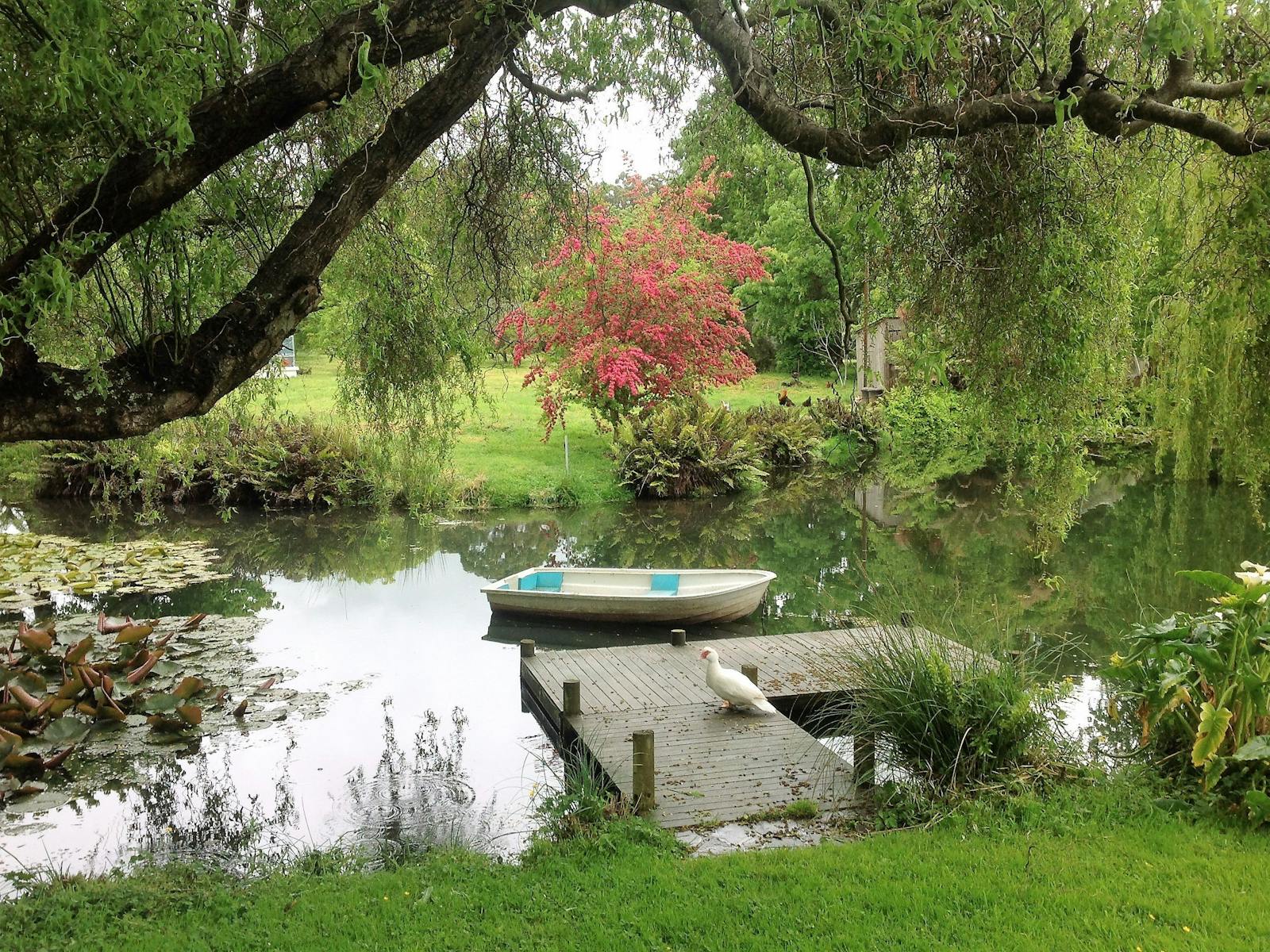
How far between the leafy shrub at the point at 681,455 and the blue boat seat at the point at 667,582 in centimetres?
849

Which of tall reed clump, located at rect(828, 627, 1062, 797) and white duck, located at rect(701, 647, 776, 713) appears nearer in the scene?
tall reed clump, located at rect(828, 627, 1062, 797)

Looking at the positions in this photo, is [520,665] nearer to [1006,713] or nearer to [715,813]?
[715,813]

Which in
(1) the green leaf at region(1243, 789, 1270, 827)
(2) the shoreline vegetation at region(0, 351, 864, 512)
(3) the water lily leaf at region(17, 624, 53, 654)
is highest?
(2) the shoreline vegetation at region(0, 351, 864, 512)

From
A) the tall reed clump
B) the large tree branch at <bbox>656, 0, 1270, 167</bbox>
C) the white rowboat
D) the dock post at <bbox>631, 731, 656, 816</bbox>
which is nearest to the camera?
the large tree branch at <bbox>656, 0, 1270, 167</bbox>

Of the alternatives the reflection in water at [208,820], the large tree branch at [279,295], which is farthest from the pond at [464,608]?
the large tree branch at [279,295]

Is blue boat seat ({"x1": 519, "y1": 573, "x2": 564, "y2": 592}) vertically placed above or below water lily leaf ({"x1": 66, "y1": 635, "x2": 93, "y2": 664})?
below

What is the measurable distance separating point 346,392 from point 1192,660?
6744 mm

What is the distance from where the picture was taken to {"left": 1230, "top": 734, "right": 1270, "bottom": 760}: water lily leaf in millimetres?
4840

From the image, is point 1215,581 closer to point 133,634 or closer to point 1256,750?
point 1256,750

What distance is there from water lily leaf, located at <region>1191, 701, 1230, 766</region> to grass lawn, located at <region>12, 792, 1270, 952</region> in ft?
1.09

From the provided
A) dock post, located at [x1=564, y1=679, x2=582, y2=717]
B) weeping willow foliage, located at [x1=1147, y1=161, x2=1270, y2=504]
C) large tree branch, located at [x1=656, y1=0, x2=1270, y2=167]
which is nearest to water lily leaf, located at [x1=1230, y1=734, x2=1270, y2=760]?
weeping willow foliage, located at [x1=1147, y1=161, x2=1270, y2=504]

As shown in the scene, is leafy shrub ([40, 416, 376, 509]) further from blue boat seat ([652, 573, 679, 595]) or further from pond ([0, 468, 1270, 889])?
blue boat seat ([652, 573, 679, 595])

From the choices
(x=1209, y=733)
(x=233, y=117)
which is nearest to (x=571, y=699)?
(x=1209, y=733)

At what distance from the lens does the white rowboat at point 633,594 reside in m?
11.2
